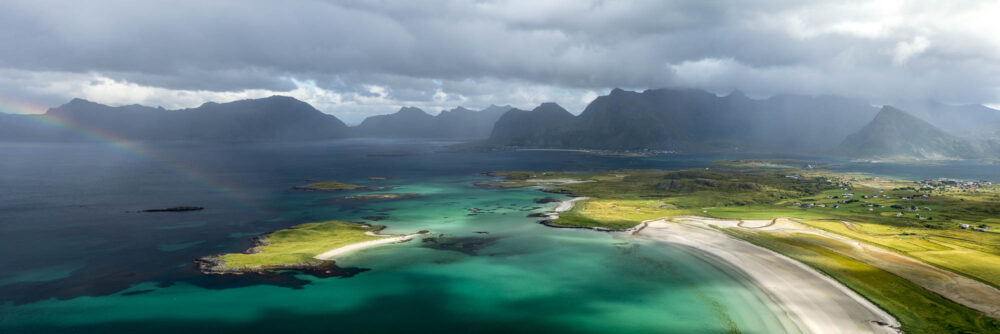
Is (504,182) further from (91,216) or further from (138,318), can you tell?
(138,318)

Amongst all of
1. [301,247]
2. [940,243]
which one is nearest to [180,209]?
[301,247]

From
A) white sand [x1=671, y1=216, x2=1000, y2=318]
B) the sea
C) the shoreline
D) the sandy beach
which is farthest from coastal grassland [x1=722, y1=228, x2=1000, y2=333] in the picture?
the shoreline

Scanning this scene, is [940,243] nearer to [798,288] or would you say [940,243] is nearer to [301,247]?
[798,288]

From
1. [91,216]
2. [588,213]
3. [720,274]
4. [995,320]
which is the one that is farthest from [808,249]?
[91,216]

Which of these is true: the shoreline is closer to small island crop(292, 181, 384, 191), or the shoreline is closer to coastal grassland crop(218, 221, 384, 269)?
coastal grassland crop(218, 221, 384, 269)

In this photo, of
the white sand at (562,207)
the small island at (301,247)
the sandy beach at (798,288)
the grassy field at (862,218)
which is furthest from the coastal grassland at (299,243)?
the sandy beach at (798,288)

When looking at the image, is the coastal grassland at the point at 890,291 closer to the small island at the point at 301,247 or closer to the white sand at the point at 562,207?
the white sand at the point at 562,207

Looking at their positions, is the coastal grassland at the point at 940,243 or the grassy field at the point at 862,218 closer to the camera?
the grassy field at the point at 862,218
